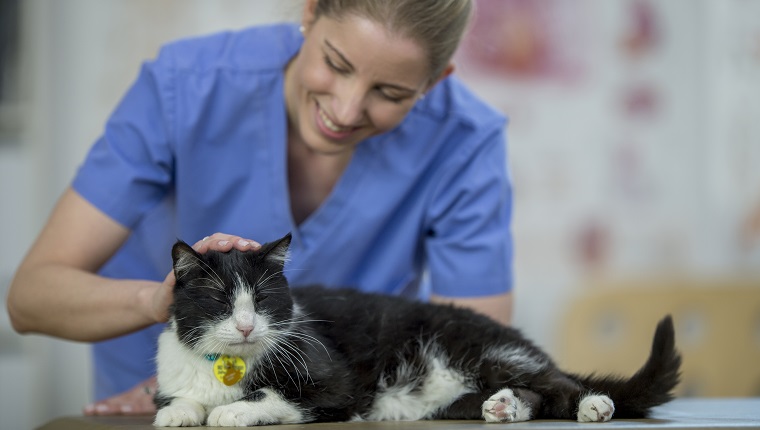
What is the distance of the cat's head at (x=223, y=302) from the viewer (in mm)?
1126

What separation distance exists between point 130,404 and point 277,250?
1.61 ft

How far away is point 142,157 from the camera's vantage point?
1528 mm

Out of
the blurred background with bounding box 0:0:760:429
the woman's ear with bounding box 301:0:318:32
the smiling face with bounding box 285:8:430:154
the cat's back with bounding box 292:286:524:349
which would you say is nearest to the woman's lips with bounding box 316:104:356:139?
the smiling face with bounding box 285:8:430:154

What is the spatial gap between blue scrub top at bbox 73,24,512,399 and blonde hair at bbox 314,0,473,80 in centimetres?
21

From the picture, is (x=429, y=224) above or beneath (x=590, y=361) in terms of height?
above

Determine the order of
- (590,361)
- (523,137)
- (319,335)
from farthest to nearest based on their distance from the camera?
(523,137) < (590,361) < (319,335)

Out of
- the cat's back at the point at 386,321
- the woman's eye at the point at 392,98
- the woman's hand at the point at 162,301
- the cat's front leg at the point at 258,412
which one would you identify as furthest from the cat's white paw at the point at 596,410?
the woman's eye at the point at 392,98

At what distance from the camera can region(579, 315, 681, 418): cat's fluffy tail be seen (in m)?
1.20

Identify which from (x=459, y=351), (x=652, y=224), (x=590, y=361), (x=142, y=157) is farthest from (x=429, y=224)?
(x=652, y=224)

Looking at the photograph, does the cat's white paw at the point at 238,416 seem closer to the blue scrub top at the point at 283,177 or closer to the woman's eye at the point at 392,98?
the blue scrub top at the point at 283,177

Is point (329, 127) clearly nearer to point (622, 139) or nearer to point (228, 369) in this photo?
point (228, 369)

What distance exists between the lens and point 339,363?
1.21m

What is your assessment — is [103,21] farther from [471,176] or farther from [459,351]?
[459,351]

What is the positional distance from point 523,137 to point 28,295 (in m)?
1.93
